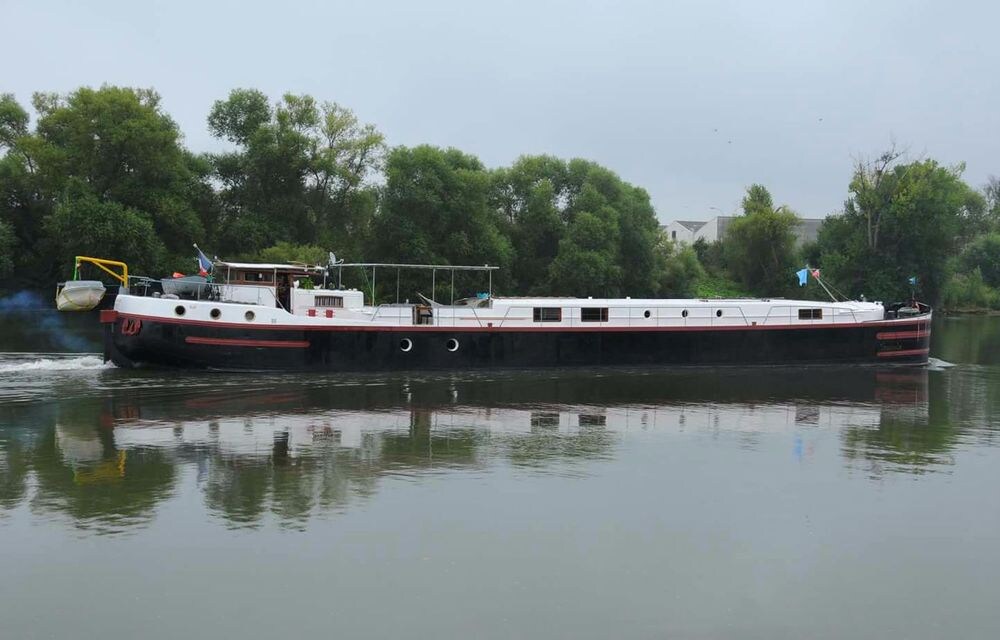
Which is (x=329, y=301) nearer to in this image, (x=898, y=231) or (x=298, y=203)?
(x=298, y=203)

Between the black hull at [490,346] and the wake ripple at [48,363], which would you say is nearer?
the wake ripple at [48,363]

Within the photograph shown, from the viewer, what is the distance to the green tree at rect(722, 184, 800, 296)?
8162 centimetres

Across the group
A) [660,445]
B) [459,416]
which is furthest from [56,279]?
[660,445]

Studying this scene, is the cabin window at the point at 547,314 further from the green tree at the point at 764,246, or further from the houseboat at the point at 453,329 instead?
the green tree at the point at 764,246

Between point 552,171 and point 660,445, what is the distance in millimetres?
51240

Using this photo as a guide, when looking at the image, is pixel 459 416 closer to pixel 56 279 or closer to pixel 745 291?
pixel 56 279

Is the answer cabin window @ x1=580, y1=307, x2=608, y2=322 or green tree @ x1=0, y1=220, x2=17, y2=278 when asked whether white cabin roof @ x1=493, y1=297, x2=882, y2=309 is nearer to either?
cabin window @ x1=580, y1=307, x2=608, y2=322

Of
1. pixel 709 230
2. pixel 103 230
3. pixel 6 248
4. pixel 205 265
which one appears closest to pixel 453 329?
pixel 205 265

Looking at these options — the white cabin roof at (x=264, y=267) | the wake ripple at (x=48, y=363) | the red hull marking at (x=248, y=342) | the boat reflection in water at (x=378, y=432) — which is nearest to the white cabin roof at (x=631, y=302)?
the boat reflection in water at (x=378, y=432)

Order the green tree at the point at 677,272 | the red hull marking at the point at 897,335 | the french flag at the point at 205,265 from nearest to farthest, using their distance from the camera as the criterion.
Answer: the french flag at the point at 205,265, the red hull marking at the point at 897,335, the green tree at the point at 677,272

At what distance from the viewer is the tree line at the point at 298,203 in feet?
187

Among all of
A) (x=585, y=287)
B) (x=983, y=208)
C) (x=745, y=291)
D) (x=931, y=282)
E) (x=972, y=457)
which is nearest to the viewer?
(x=972, y=457)

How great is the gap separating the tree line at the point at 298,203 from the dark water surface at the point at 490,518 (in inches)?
1441

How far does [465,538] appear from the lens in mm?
11945
